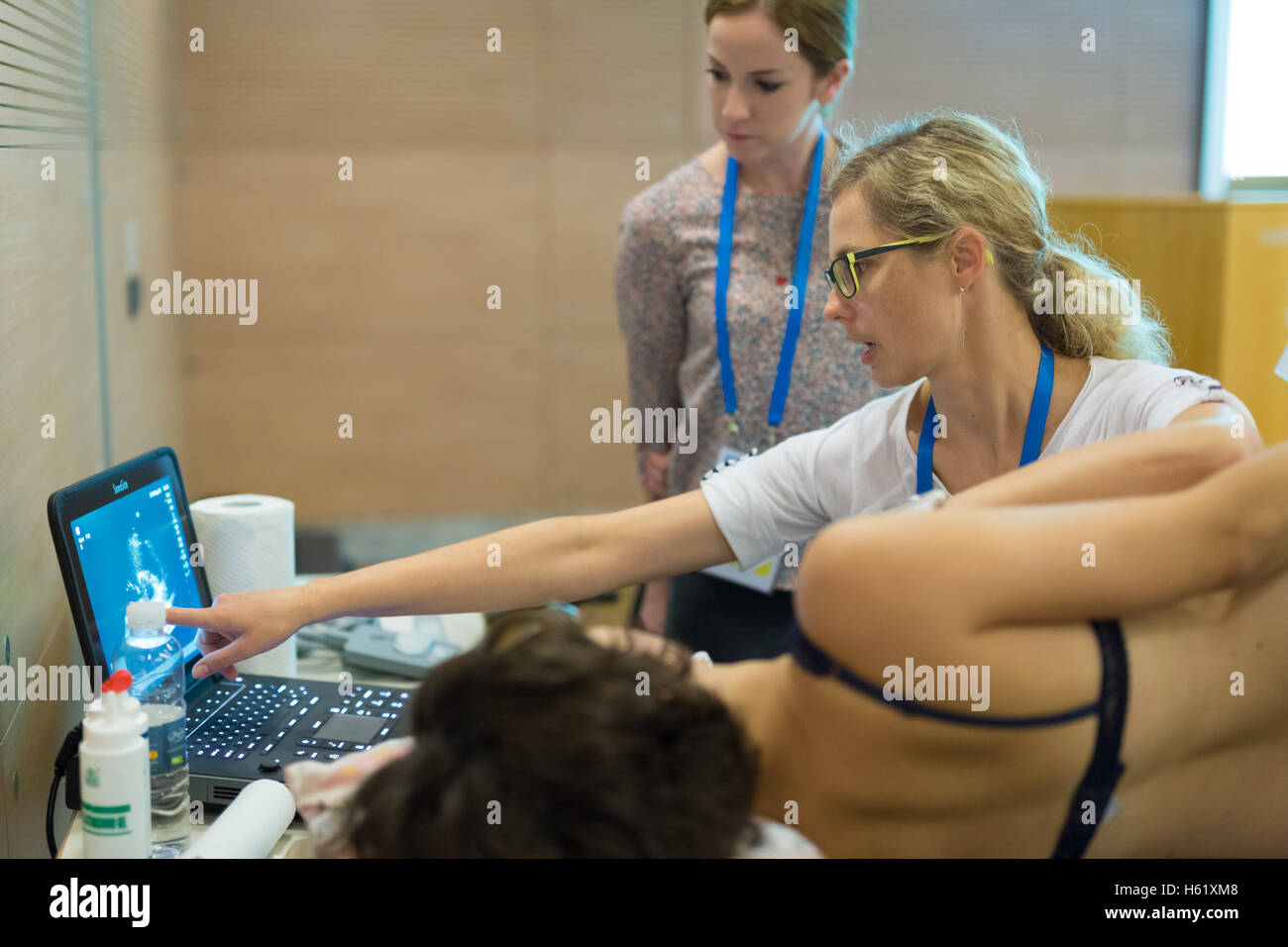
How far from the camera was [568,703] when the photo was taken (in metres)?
0.85

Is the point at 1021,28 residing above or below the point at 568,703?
above

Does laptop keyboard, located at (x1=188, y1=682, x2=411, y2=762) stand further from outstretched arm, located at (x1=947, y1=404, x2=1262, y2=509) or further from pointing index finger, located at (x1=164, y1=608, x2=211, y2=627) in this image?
outstretched arm, located at (x1=947, y1=404, x2=1262, y2=509)

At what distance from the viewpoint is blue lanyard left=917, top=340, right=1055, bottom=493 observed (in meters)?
1.51

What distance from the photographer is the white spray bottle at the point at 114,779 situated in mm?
1020

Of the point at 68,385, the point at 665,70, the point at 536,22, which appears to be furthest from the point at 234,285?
the point at 68,385

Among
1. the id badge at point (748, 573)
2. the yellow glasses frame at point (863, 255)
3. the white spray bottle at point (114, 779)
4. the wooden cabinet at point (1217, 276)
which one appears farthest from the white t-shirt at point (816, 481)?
the wooden cabinet at point (1217, 276)

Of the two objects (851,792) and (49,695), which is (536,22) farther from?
(851,792)

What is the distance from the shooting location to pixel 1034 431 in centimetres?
151

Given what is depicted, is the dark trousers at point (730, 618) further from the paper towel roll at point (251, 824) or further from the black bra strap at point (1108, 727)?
the black bra strap at point (1108, 727)

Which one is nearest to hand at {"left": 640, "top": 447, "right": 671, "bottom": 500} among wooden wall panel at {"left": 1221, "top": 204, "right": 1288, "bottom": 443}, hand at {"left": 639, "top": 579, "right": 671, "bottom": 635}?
hand at {"left": 639, "top": 579, "right": 671, "bottom": 635}

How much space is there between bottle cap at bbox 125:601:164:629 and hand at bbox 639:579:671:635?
141cm

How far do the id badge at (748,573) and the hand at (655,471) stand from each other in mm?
242

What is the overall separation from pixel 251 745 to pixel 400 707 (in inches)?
8.4

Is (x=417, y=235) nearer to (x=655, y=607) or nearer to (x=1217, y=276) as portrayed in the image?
(x=655, y=607)
